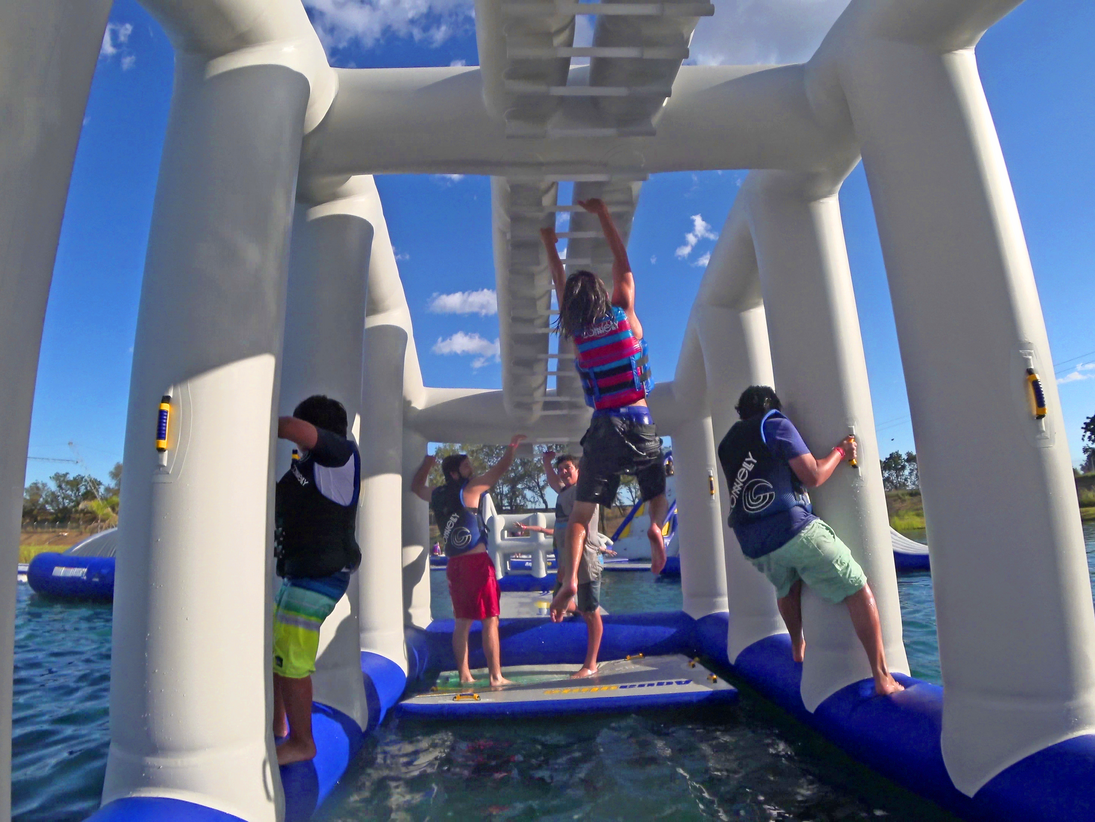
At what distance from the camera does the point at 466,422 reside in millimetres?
7430

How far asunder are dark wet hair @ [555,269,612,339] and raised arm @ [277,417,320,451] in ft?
4.71

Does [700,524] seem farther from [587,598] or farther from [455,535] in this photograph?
[455,535]

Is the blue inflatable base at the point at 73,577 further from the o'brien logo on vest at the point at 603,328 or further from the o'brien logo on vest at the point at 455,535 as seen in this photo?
the o'brien logo on vest at the point at 603,328

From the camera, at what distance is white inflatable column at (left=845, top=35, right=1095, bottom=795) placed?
8.16 feet

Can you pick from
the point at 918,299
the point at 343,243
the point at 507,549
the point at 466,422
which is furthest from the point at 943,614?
the point at 507,549

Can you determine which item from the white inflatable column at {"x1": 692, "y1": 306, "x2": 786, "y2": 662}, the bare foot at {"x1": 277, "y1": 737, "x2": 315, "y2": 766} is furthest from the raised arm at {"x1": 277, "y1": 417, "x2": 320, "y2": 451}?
the white inflatable column at {"x1": 692, "y1": 306, "x2": 786, "y2": 662}

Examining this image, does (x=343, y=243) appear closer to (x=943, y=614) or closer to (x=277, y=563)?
(x=277, y=563)

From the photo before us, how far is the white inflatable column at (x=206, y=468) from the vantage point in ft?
7.59

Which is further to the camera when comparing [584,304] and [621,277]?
[621,277]

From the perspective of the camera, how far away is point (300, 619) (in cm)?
295

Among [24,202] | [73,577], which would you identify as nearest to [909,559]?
[24,202]

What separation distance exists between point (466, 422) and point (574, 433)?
1203 millimetres

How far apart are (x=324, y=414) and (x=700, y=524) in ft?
14.5

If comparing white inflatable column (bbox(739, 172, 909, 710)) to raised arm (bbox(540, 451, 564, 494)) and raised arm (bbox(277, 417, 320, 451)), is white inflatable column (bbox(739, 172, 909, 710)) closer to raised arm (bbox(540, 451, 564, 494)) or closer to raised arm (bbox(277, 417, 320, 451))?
raised arm (bbox(277, 417, 320, 451))
